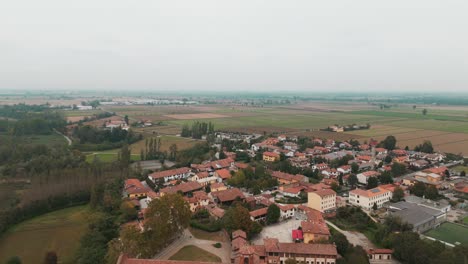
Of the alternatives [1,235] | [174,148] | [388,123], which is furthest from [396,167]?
[388,123]

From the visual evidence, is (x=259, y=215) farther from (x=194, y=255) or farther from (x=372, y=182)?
(x=372, y=182)

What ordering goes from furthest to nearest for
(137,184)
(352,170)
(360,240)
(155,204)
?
(352,170) < (137,184) < (360,240) < (155,204)

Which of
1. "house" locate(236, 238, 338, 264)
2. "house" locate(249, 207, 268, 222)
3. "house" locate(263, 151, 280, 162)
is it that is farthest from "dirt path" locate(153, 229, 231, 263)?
"house" locate(263, 151, 280, 162)

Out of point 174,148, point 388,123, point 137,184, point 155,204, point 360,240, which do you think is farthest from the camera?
point 388,123

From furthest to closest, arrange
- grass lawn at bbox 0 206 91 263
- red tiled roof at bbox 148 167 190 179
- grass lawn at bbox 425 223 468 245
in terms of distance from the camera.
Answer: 1. red tiled roof at bbox 148 167 190 179
2. grass lawn at bbox 425 223 468 245
3. grass lawn at bbox 0 206 91 263

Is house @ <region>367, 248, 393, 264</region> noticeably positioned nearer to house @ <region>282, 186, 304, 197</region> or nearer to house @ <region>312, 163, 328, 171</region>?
house @ <region>282, 186, 304, 197</region>

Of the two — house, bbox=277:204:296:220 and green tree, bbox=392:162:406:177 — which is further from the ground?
green tree, bbox=392:162:406:177

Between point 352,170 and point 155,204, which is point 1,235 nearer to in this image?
point 155,204
